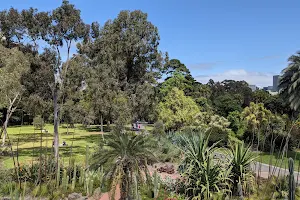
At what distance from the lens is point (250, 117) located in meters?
23.4

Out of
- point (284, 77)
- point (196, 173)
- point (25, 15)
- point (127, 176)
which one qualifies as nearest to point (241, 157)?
point (196, 173)

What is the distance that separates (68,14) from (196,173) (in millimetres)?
14405

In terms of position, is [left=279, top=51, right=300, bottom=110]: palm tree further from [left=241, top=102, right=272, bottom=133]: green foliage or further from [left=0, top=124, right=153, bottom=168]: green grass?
[left=0, top=124, right=153, bottom=168]: green grass

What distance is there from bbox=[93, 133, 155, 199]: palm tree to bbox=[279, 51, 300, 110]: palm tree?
18.9 metres

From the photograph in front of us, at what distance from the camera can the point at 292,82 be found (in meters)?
22.5

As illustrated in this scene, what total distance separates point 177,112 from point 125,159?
59.9ft

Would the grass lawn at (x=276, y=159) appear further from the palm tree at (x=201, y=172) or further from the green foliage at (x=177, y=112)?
the green foliage at (x=177, y=112)

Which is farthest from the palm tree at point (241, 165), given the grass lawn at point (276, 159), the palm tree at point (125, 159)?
the palm tree at point (125, 159)

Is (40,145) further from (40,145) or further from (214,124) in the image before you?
(214,124)

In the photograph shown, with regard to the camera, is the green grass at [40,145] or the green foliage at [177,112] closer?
the green grass at [40,145]

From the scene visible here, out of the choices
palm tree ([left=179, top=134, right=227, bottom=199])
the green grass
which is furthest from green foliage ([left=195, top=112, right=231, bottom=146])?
palm tree ([left=179, top=134, right=227, bottom=199])

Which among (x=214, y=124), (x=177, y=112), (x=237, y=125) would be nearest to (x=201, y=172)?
(x=214, y=124)

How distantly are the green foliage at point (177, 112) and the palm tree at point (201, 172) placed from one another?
52.6 feet

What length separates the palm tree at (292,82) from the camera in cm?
2136
